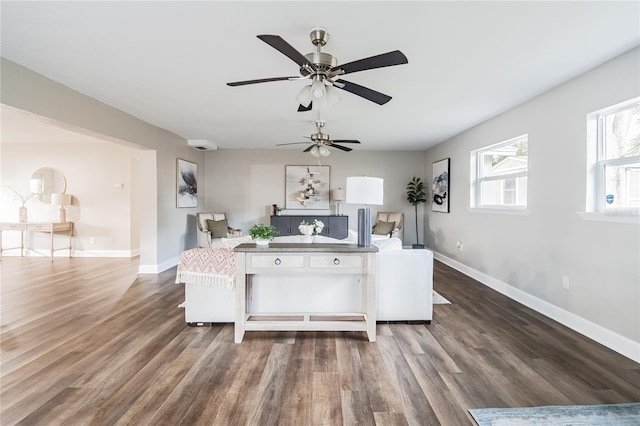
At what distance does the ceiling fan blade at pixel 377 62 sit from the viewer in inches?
65.3

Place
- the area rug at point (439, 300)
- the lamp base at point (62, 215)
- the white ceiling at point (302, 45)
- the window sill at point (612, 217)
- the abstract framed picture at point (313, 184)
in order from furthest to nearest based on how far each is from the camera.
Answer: the abstract framed picture at point (313, 184), the lamp base at point (62, 215), the area rug at point (439, 300), the window sill at point (612, 217), the white ceiling at point (302, 45)

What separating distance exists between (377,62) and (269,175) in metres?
5.51

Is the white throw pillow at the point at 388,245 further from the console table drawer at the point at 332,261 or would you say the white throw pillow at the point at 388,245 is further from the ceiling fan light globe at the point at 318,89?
the ceiling fan light globe at the point at 318,89

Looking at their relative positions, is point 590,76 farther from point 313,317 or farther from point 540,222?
point 313,317

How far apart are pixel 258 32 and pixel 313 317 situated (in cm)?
246

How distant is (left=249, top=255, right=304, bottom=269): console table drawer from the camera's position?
8.21 ft

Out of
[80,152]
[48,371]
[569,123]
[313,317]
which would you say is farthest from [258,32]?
[80,152]

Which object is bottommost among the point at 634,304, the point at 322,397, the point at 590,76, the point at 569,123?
the point at 322,397

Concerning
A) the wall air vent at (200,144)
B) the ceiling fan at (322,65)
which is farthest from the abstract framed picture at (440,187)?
the wall air vent at (200,144)

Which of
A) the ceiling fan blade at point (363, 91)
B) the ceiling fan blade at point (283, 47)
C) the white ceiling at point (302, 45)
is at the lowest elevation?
the ceiling fan blade at point (363, 91)

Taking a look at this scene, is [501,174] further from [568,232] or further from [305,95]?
[305,95]

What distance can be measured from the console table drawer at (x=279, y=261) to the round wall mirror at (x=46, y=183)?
20.6 ft

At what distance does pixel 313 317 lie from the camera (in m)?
2.84

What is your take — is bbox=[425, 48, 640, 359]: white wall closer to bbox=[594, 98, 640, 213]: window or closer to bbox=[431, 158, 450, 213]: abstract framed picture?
bbox=[594, 98, 640, 213]: window
